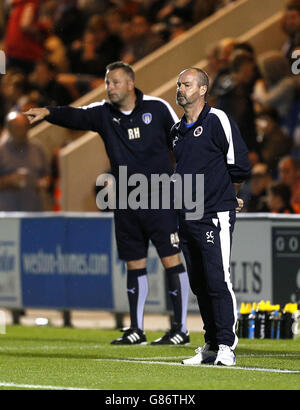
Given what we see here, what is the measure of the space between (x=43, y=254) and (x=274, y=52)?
13.7 ft

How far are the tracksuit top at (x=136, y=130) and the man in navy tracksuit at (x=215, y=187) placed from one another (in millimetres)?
2107

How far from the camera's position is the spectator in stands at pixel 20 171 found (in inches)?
724

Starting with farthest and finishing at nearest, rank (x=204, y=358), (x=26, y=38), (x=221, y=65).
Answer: (x=26, y=38)
(x=221, y=65)
(x=204, y=358)

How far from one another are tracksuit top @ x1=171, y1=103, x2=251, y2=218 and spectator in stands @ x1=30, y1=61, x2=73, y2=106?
408 inches

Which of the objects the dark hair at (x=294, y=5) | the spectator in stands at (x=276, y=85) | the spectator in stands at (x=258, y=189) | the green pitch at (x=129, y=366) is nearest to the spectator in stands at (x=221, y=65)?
the spectator in stands at (x=276, y=85)

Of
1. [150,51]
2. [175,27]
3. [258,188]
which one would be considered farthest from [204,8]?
[258,188]

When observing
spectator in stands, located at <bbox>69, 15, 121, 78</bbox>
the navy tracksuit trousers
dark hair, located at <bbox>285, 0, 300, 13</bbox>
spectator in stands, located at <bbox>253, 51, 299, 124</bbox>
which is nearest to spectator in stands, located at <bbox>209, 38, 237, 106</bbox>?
spectator in stands, located at <bbox>253, 51, 299, 124</bbox>

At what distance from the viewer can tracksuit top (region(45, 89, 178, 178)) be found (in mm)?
12367

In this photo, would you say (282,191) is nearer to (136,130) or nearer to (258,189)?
(258,189)

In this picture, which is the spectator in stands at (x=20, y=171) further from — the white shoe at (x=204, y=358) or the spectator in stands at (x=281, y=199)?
the white shoe at (x=204, y=358)

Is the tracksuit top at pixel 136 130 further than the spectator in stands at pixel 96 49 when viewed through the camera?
No

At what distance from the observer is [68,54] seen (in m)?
21.9

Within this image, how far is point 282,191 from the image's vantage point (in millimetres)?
15117

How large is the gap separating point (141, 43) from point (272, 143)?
15.3 feet
